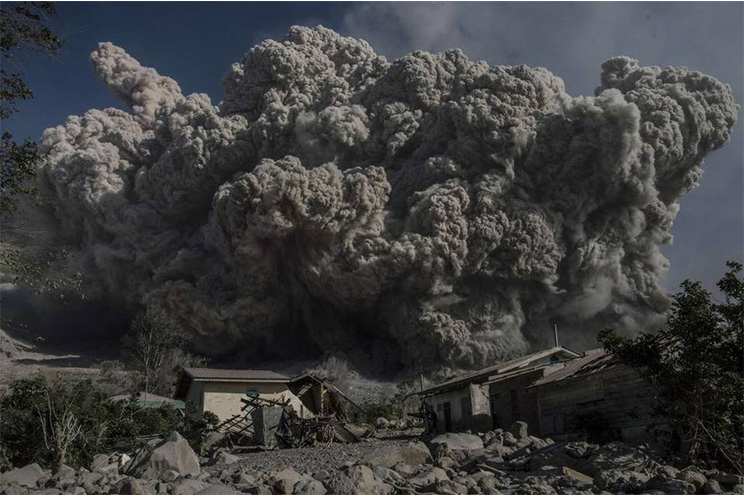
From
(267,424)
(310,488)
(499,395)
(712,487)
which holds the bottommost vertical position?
(712,487)

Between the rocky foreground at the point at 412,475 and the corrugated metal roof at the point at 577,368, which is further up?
the corrugated metal roof at the point at 577,368

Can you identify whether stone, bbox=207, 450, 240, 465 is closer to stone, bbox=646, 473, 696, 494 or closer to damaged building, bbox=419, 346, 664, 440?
damaged building, bbox=419, 346, 664, 440

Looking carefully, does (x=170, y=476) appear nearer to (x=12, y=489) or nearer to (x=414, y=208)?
(x=12, y=489)

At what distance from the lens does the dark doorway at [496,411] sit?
2197cm

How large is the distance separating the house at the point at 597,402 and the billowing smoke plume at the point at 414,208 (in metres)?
22.7

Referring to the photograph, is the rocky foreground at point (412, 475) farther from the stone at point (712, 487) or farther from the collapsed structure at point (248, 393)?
the collapsed structure at point (248, 393)

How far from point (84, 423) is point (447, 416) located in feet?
44.2

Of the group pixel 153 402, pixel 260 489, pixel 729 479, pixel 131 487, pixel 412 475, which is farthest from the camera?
pixel 153 402

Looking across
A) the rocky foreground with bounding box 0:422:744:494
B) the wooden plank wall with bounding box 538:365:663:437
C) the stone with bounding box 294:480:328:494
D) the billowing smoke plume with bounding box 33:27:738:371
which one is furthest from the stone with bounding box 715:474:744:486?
the billowing smoke plume with bounding box 33:27:738:371

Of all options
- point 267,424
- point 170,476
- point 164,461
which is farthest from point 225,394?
point 170,476

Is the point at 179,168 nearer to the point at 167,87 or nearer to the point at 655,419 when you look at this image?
the point at 167,87

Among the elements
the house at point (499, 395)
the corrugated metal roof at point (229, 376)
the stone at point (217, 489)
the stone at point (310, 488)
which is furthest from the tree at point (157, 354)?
the stone at point (310, 488)

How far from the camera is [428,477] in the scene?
10.5 metres

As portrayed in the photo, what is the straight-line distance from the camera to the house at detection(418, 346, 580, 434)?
20.4m
